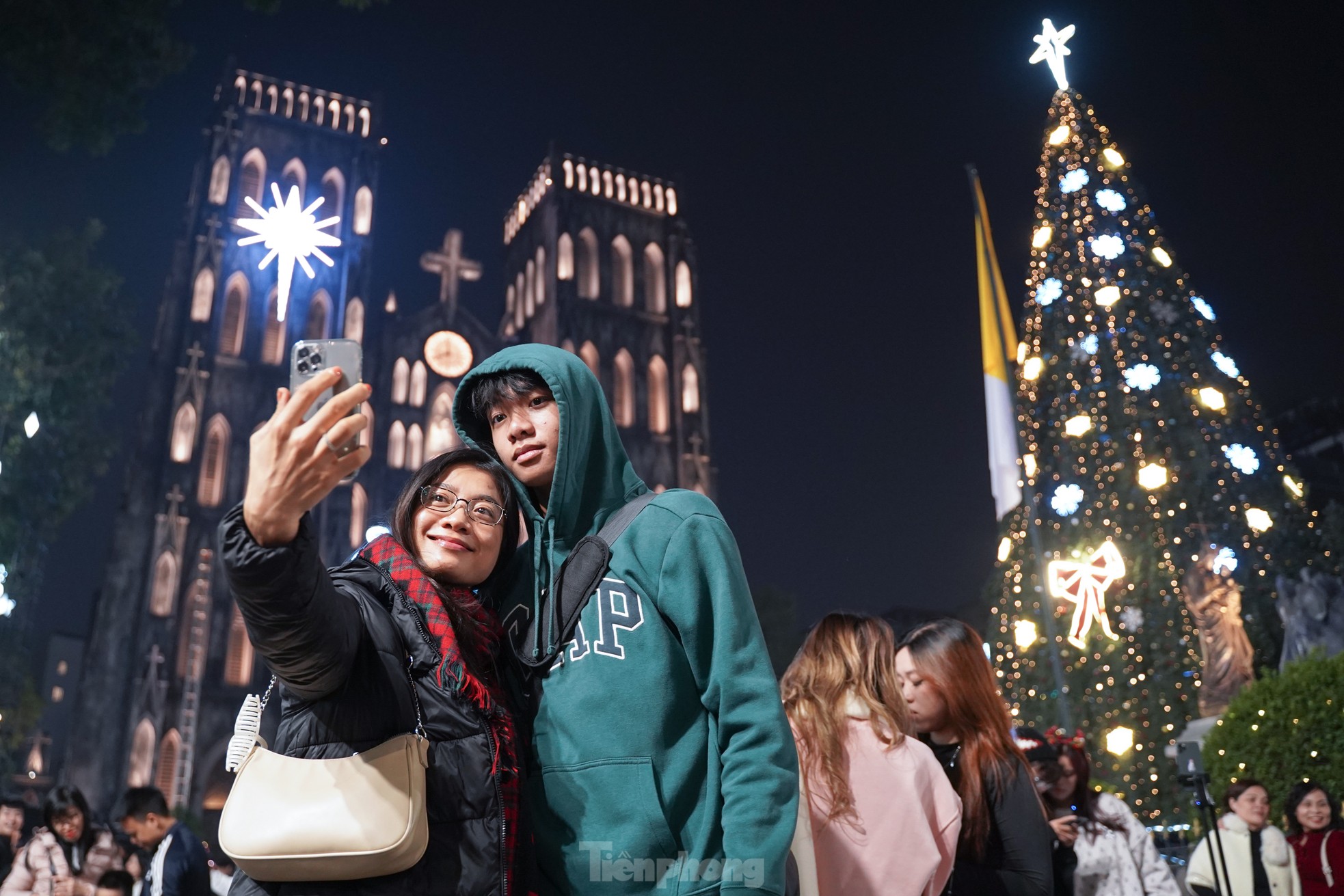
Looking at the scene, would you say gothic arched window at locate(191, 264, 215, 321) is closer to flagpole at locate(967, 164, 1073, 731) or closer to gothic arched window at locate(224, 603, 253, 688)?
gothic arched window at locate(224, 603, 253, 688)

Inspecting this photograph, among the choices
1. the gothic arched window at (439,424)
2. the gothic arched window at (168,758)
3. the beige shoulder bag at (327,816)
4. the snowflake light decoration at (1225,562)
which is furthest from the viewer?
the gothic arched window at (439,424)

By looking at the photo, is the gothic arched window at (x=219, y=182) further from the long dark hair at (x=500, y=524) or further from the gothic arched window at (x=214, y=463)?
the long dark hair at (x=500, y=524)

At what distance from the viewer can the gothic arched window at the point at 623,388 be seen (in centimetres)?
3456

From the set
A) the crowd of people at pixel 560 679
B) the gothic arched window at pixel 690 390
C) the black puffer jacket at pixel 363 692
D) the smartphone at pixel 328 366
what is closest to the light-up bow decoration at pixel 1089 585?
the crowd of people at pixel 560 679

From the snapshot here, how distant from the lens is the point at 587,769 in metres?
1.89

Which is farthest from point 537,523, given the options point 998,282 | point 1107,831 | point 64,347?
point 64,347

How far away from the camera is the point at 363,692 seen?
165 cm

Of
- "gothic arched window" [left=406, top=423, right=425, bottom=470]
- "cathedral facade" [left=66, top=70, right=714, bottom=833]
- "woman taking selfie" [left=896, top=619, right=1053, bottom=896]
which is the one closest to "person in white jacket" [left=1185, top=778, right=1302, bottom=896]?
"woman taking selfie" [left=896, top=619, right=1053, bottom=896]

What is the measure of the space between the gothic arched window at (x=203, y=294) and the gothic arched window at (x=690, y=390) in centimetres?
1541

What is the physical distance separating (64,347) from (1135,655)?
19.1m

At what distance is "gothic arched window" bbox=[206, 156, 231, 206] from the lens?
3178 cm

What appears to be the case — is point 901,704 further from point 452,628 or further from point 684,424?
point 684,424

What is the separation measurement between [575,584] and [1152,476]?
10036mm

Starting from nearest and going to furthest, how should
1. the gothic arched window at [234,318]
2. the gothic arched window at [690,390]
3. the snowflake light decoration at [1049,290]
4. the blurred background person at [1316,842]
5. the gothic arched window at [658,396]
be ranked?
the blurred background person at [1316,842], the snowflake light decoration at [1049,290], the gothic arched window at [234,318], the gothic arched window at [658,396], the gothic arched window at [690,390]
